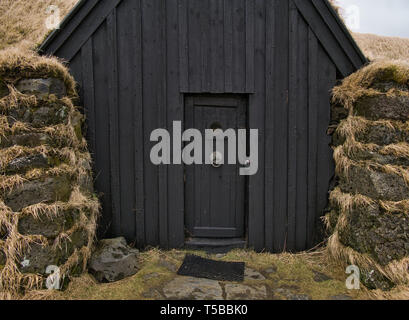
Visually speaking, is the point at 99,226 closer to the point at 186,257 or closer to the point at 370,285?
the point at 186,257

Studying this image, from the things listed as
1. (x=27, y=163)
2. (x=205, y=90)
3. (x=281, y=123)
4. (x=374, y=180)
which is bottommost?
(x=374, y=180)

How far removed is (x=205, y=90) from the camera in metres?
3.50

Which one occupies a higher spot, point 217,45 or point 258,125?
point 217,45

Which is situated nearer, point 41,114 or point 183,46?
point 41,114

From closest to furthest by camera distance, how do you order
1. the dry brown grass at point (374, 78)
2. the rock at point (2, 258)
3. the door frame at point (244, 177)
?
1. the rock at point (2, 258)
2. the dry brown grass at point (374, 78)
3. the door frame at point (244, 177)

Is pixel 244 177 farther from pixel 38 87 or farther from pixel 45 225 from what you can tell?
pixel 38 87

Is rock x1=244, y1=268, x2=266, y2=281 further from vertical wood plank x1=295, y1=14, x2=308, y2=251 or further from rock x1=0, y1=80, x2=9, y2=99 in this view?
rock x1=0, y1=80, x2=9, y2=99

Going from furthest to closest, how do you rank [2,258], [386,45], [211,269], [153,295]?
[386,45] → [211,269] → [153,295] → [2,258]

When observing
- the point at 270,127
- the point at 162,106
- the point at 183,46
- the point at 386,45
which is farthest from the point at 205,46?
the point at 386,45

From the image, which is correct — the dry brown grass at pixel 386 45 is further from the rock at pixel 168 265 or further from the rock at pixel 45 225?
the rock at pixel 45 225

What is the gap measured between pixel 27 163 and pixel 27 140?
265 millimetres

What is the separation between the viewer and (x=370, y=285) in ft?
8.61

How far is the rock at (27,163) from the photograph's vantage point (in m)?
2.53

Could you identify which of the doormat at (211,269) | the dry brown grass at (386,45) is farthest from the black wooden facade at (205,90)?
the dry brown grass at (386,45)
